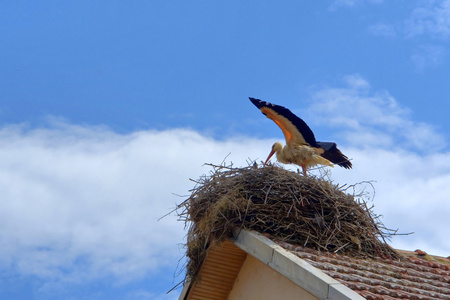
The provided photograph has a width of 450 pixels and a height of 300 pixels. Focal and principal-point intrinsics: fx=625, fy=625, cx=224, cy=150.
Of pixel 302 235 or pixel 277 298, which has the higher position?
pixel 302 235

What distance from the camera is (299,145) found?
8594mm

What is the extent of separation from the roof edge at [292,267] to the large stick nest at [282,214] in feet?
0.58

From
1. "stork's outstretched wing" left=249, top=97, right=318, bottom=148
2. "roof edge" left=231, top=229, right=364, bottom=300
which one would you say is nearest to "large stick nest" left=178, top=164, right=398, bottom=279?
"roof edge" left=231, top=229, right=364, bottom=300

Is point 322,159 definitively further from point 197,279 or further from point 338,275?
Result: point 338,275

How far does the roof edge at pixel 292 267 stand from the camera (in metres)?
4.27

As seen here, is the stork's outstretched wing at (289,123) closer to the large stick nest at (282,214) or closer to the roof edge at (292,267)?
the large stick nest at (282,214)

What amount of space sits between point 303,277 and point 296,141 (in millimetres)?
4151

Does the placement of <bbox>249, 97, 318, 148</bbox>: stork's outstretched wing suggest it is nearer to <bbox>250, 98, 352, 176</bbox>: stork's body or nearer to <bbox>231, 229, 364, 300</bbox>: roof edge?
<bbox>250, 98, 352, 176</bbox>: stork's body

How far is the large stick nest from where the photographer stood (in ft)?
18.8

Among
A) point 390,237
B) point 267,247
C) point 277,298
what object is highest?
point 390,237

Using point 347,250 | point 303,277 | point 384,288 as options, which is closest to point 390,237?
point 347,250

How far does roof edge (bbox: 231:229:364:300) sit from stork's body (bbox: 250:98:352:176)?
2931 mm

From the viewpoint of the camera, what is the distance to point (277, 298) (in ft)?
17.5

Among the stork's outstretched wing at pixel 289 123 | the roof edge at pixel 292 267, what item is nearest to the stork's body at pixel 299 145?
the stork's outstretched wing at pixel 289 123
